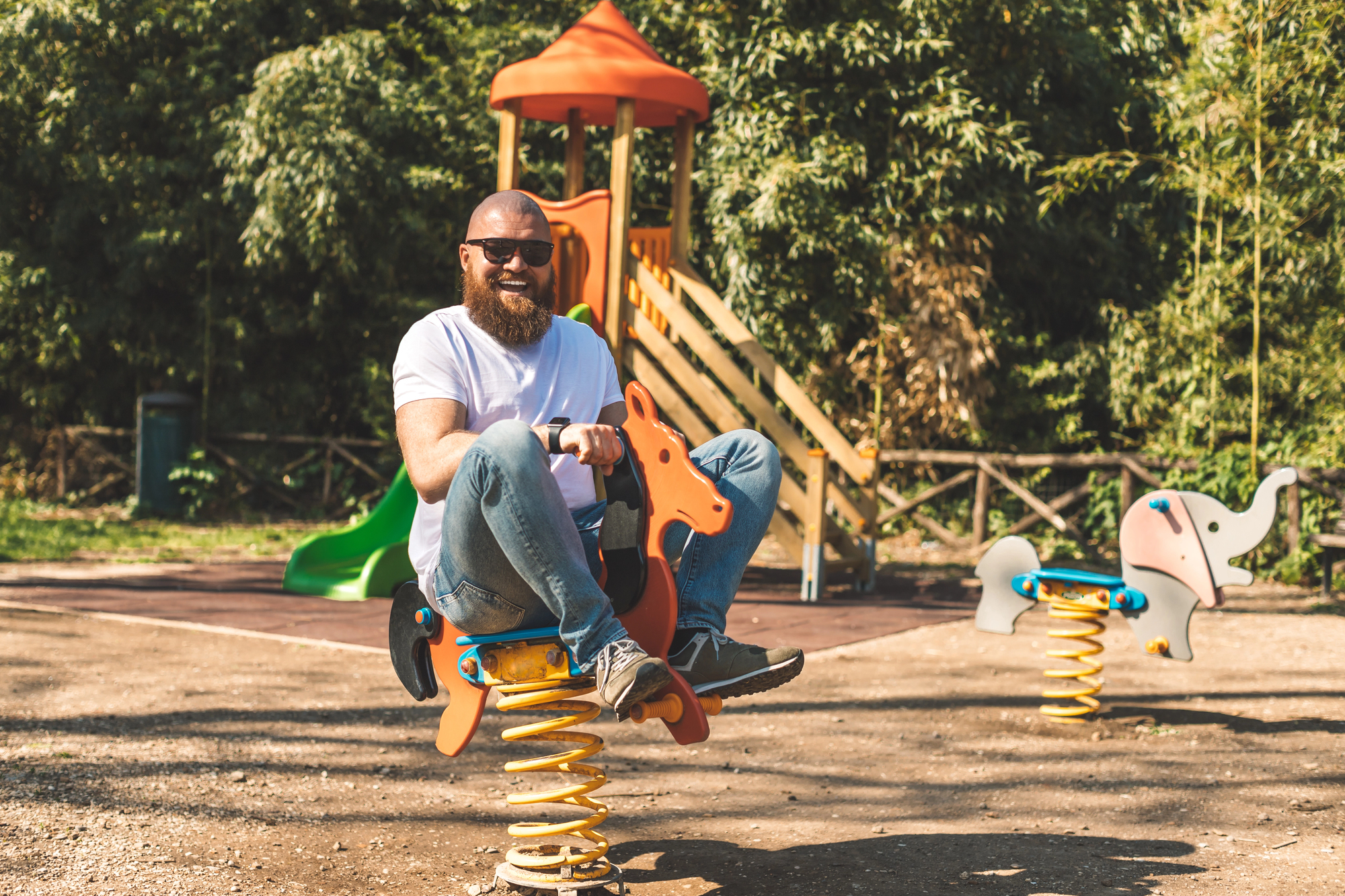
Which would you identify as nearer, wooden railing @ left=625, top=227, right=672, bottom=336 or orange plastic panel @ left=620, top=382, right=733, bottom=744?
orange plastic panel @ left=620, top=382, right=733, bottom=744

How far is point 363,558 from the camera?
7582 mm

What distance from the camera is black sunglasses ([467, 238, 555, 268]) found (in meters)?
2.77

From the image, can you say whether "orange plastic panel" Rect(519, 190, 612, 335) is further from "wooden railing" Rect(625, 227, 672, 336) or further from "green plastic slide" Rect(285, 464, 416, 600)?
"green plastic slide" Rect(285, 464, 416, 600)

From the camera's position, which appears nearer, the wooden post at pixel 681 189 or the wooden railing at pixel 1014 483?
the wooden post at pixel 681 189

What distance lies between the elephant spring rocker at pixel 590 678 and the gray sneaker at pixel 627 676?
0.10 meters

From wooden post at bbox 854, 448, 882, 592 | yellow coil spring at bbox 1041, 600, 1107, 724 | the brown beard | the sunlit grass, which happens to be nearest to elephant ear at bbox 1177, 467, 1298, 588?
yellow coil spring at bbox 1041, 600, 1107, 724

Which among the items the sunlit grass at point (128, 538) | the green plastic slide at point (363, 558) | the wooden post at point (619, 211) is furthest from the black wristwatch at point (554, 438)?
the sunlit grass at point (128, 538)

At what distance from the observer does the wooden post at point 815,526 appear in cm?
768

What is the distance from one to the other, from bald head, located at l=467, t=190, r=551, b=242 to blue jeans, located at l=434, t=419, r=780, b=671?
0.61m

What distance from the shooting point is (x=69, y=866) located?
2.75 metres

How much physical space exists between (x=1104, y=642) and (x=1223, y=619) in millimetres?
1421

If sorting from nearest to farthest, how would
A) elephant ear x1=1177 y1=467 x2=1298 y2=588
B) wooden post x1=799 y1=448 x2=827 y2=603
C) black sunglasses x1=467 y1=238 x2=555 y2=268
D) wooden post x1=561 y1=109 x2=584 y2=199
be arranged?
black sunglasses x1=467 y1=238 x2=555 y2=268
elephant ear x1=1177 y1=467 x2=1298 y2=588
wooden post x1=799 y1=448 x2=827 y2=603
wooden post x1=561 y1=109 x2=584 y2=199

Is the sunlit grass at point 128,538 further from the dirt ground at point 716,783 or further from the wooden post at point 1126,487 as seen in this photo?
the wooden post at point 1126,487

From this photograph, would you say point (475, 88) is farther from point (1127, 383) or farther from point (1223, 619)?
point (1223, 619)
